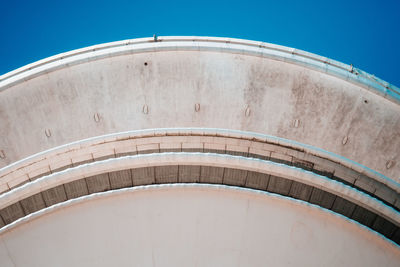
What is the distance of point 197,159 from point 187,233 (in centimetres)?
221

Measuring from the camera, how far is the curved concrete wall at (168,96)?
1551 cm

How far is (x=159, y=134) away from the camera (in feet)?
48.6

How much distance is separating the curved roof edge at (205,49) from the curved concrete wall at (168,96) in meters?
0.04

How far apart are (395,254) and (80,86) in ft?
35.3

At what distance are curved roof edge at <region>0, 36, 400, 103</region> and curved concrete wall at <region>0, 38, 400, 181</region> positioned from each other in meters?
0.04

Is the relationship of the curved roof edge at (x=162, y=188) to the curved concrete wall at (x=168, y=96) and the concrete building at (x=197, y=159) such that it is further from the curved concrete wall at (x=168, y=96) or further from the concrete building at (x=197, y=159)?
the curved concrete wall at (x=168, y=96)

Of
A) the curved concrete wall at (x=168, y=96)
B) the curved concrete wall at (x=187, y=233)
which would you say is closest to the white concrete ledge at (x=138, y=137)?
the curved concrete wall at (x=168, y=96)

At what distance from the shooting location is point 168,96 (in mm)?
15703

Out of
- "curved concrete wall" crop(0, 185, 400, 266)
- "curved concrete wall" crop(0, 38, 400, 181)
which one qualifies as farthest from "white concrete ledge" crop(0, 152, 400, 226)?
"curved concrete wall" crop(0, 38, 400, 181)

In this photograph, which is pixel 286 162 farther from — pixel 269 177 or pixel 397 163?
pixel 397 163

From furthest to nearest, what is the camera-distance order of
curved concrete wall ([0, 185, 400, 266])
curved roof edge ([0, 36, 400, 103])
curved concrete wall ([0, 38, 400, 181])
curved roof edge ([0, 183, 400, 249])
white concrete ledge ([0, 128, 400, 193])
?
curved concrete wall ([0, 38, 400, 181]), curved roof edge ([0, 36, 400, 103]), white concrete ledge ([0, 128, 400, 193]), curved concrete wall ([0, 185, 400, 266]), curved roof edge ([0, 183, 400, 249])

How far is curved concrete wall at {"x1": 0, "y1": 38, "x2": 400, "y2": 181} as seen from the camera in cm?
1551

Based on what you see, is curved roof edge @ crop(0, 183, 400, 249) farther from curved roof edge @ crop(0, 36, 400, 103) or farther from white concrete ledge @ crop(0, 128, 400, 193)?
curved roof edge @ crop(0, 36, 400, 103)

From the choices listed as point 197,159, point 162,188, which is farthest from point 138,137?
point 197,159
